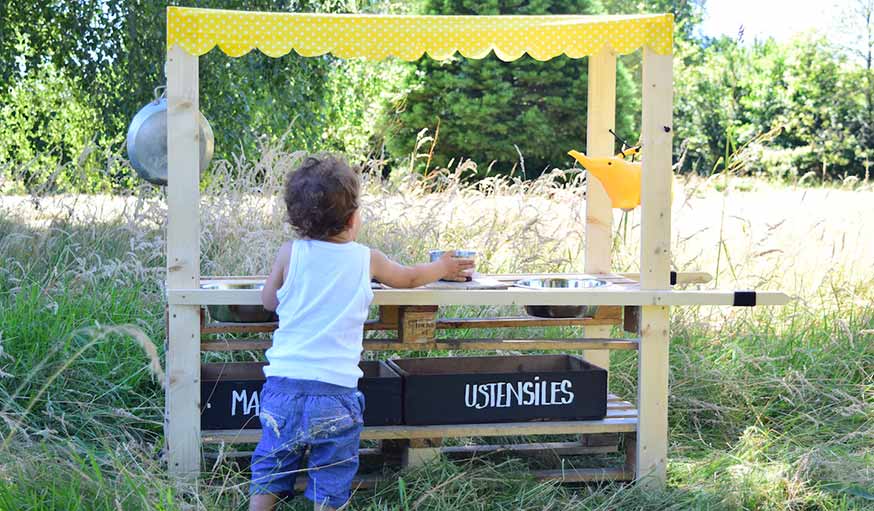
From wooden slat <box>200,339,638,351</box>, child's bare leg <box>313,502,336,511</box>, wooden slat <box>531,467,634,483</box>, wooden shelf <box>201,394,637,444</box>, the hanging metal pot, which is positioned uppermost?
the hanging metal pot

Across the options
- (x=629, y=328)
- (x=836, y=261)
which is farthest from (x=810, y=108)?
(x=629, y=328)

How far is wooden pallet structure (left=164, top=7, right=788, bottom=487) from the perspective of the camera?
3131 mm

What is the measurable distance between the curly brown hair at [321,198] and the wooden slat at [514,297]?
0.36m

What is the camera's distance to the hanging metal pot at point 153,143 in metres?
3.93

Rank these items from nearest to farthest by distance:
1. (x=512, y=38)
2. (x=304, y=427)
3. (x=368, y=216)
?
(x=304, y=427)
(x=512, y=38)
(x=368, y=216)

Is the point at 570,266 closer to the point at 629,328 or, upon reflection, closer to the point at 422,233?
the point at 422,233

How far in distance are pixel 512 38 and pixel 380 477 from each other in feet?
5.25

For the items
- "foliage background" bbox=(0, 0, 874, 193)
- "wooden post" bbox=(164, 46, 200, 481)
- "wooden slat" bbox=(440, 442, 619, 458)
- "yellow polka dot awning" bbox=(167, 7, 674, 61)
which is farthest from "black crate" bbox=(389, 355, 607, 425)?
"foliage background" bbox=(0, 0, 874, 193)

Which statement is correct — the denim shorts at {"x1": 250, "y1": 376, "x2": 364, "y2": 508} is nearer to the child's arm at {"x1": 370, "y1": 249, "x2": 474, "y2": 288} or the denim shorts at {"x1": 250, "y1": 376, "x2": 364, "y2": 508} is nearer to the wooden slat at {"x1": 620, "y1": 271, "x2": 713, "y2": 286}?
the child's arm at {"x1": 370, "y1": 249, "x2": 474, "y2": 288}

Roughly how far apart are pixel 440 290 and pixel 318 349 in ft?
1.87

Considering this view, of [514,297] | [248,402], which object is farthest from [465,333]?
[248,402]

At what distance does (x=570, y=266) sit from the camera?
5.46 m

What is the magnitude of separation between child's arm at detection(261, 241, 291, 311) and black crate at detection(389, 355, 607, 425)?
2.01 ft

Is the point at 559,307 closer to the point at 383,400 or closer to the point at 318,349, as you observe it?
the point at 383,400
